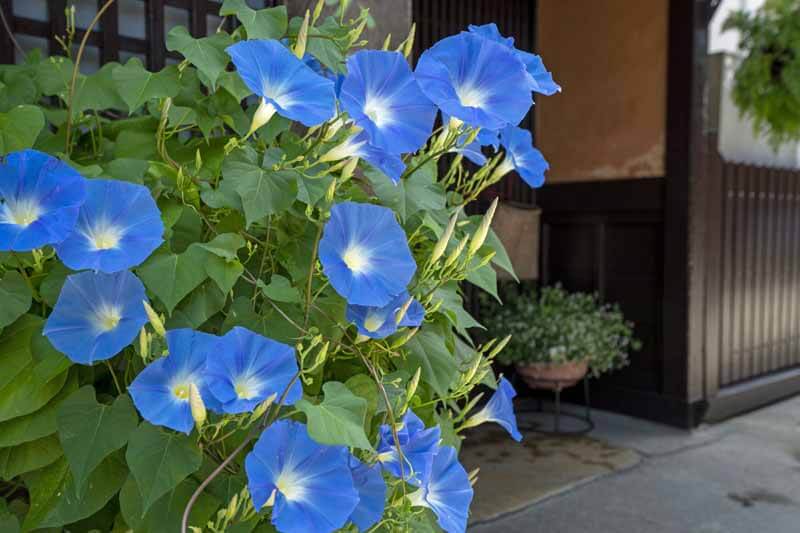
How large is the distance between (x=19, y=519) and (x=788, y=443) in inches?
156

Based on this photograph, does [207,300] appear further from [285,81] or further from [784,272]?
[784,272]

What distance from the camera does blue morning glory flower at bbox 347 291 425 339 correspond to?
77cm

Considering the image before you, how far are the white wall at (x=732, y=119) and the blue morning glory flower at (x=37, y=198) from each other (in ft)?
13.9

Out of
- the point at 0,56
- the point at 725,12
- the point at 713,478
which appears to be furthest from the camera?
the point at 725,12

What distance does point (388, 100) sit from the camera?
777 mm

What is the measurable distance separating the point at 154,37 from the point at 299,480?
1.31 metres

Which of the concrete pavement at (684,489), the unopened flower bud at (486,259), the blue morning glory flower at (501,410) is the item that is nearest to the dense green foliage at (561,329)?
the concrete pavement at (684,489)

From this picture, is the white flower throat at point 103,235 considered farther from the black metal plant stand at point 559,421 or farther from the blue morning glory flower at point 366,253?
the black metal plant stand at point 559,421

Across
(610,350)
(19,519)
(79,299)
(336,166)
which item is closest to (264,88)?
(336,166)

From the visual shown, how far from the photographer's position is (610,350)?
4.16 meters

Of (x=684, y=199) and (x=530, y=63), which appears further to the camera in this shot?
(x=684, y=199)

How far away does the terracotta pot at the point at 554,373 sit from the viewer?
13.1ft

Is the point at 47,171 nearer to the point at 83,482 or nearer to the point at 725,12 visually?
the point at 83,482

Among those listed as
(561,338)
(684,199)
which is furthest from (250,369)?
(684,199)
